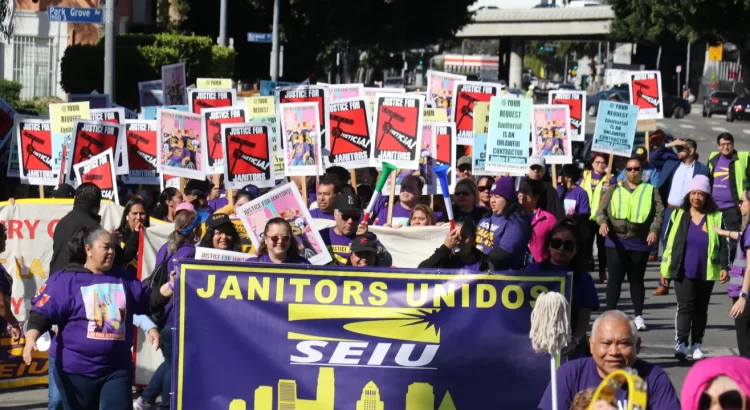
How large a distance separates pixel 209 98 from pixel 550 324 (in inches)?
375

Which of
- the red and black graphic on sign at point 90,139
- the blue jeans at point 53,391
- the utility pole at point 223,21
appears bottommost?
the blue jeans at point 53,391

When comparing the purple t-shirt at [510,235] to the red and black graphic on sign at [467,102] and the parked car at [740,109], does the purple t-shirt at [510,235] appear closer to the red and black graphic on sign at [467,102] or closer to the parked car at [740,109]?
the red and black graphic on sign at [467,102]

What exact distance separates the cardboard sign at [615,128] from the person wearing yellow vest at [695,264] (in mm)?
3928

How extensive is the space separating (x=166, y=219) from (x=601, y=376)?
6.31 m

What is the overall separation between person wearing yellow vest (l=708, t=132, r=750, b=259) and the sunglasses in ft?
39.0

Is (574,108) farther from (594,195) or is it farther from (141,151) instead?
(141,151)

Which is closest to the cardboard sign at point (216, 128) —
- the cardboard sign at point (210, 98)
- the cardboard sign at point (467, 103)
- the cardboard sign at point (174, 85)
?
the cardboard sign at point (210, 98)

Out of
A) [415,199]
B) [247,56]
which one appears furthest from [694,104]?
[415,199]

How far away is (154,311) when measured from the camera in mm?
7793

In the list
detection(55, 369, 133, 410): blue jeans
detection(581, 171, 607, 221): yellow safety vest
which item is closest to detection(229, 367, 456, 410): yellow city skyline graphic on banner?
detection(55, 369, 133, 410): blue jeans

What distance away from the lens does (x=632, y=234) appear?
477 inches

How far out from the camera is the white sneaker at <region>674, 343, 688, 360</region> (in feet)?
35.4

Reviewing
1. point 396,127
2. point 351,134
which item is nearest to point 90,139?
point 351,134

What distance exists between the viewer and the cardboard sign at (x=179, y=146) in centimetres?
1219
